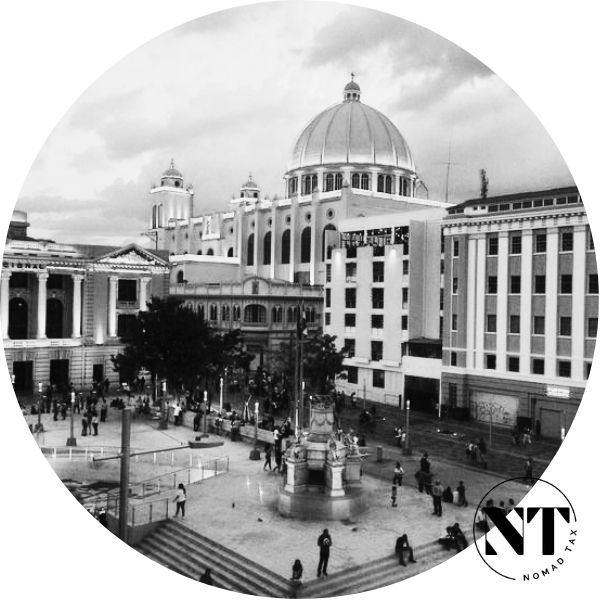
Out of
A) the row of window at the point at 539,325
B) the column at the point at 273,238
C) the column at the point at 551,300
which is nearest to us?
the row of window at the point at 539,325

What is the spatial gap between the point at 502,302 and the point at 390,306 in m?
8.53

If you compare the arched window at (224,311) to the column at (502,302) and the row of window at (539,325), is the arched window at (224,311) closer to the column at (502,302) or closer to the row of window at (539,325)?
the row of window at (539,325)

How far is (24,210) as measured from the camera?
63.3 ft

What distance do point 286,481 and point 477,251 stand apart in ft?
36.0

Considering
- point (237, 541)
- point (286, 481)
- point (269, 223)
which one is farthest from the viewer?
point (269, 223)

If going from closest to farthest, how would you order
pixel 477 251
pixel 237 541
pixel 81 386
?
pixel 237 541 → pixel 81 386 → pixel 477 251

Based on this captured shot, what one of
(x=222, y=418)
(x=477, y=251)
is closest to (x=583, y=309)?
(x=477, y=251)

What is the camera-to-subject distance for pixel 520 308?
22.8 meters

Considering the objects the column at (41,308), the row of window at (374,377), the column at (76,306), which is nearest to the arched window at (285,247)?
the row of window at (374,377)

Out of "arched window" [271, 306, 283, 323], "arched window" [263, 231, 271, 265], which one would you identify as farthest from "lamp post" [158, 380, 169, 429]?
"arched window" [263, 231, 271, 265]

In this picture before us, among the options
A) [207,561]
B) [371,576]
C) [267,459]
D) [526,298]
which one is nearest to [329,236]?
[526,298]

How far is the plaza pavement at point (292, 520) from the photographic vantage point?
15273 millimetres

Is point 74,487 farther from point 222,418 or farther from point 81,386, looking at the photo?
point 222,418

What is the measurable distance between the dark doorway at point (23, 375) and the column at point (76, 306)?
2343 mm
